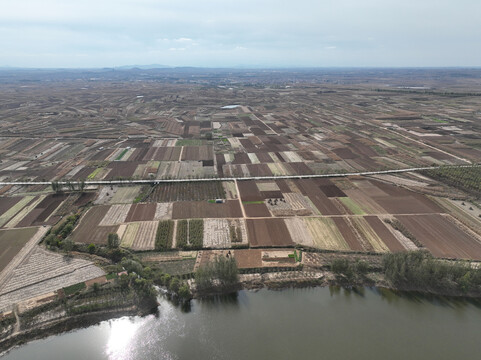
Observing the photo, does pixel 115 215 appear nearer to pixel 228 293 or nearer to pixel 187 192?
pixel 187 192

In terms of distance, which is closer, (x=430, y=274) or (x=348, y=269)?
(x=430, y=274)

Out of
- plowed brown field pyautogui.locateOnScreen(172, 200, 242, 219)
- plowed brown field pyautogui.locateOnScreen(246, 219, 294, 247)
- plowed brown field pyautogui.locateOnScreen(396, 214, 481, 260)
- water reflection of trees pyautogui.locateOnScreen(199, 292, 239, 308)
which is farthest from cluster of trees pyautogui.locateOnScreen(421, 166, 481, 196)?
water reflection of trees pyautogui.locateOnScreen(199, 292, 239, 308)

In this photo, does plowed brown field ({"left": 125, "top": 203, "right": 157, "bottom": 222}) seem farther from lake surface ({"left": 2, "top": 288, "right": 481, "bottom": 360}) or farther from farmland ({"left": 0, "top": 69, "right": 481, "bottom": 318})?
→ lake surface ({"left": 2, "top": 288, "right": 481, "bottom": 360})

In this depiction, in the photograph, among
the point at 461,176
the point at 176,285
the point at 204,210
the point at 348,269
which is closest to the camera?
the point at 176,285

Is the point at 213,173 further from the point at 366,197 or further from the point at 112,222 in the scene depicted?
the point at 366,197

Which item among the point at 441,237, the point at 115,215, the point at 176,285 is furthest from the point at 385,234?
the point at 115,215

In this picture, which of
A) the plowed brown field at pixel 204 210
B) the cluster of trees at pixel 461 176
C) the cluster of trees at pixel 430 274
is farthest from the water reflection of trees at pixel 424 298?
the cluster of trees at pixel 461 176

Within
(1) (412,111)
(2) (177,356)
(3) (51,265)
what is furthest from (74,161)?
(1) (412,111)
